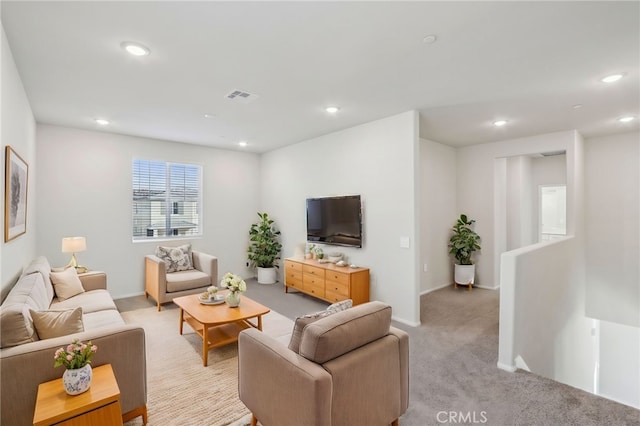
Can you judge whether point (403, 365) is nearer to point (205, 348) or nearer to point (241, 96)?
point (205, 348)

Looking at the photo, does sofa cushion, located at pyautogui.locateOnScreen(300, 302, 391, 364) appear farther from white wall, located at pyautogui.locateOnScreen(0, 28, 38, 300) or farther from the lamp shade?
the lamp shade

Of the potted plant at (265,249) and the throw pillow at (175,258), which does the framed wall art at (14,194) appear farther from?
the potted plant at (265,249)

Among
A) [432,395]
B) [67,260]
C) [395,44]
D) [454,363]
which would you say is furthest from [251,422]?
[67,260]

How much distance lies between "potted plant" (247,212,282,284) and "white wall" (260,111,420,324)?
0.89m

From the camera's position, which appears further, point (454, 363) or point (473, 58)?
point (454, 363)

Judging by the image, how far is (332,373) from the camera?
1.67 m

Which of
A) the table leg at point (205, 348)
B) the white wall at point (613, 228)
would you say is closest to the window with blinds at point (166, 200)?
the table leg at point (205, 348)

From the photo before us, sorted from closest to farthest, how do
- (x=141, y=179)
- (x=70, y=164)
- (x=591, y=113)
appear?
(x=591, y=113) → (x=70, y=164) → (x=141, y=179)

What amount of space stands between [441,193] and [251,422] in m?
5.01

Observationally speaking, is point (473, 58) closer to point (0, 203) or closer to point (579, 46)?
point (579, 46)

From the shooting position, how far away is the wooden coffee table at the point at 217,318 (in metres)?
2.98

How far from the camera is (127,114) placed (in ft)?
13.2

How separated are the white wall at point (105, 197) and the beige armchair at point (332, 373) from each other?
405cm

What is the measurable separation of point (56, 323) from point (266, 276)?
413cm
